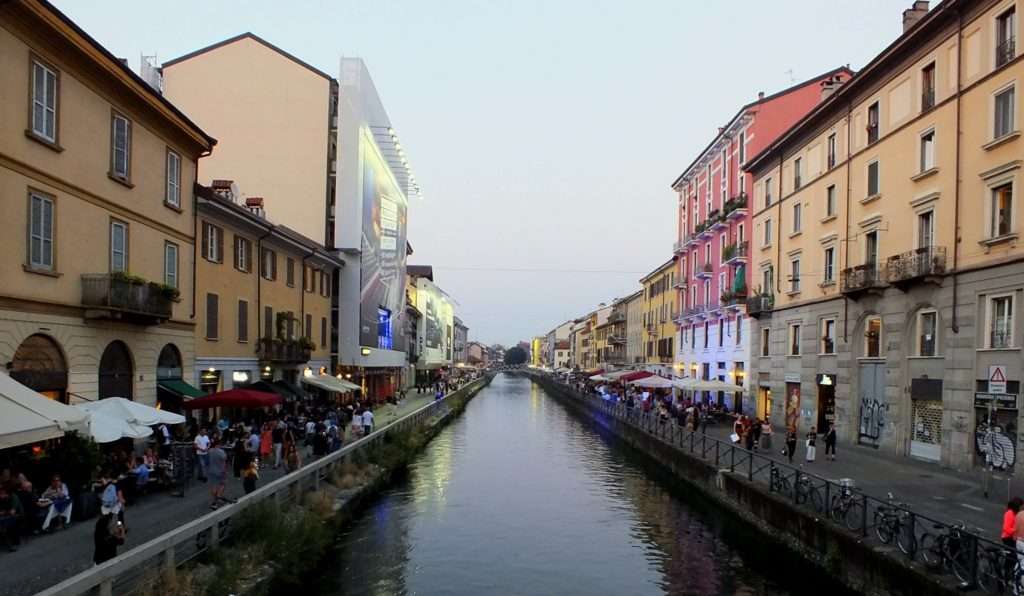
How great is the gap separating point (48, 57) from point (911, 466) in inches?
1061

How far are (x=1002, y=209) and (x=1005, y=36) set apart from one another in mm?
4898

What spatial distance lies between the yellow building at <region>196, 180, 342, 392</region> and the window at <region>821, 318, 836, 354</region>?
2479cm

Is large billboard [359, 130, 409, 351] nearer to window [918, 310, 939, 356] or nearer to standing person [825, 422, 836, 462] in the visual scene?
standing person [825, 422, 836, 462]

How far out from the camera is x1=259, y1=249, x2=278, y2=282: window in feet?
112

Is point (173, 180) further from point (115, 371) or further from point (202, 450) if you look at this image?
point (202, 450)

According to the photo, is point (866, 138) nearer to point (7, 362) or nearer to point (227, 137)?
point (7, 362)

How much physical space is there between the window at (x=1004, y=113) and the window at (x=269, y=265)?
92.5 feet

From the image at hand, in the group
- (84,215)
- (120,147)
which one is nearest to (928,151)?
(120,147)

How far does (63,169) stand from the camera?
18.3 meters

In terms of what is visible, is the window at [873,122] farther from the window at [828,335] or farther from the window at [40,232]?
the window at [40,232]

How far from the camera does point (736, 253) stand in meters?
45.7

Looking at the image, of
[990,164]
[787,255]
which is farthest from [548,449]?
[990,164]

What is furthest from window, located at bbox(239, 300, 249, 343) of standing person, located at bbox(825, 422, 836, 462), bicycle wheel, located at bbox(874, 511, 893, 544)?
bicycle wheel, located at bbox(874, 511, 893, 544)

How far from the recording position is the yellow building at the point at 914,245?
21359 mm
